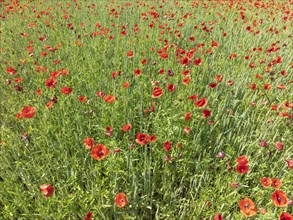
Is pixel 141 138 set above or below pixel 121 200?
above

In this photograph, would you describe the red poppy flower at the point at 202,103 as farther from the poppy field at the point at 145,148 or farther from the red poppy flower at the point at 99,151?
the red poppy flower at the point at 99,151

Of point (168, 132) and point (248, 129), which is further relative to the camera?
point (248, 129)

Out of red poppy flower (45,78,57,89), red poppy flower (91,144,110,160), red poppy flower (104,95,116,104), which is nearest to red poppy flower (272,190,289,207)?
red poppy flower (91,144,110,160)

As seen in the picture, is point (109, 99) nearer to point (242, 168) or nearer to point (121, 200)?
point (121, 200)

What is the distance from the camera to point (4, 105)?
8.65 feet

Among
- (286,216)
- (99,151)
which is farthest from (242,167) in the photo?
(99,151)

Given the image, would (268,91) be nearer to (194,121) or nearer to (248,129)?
(248,129)

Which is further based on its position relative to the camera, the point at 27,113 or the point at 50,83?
the point at 50,83

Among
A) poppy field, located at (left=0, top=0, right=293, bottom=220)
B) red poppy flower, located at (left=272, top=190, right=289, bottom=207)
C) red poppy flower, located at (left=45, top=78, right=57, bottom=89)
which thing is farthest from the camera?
red poppy flower, located at (left=45, top=78, right=57, bottom=89)

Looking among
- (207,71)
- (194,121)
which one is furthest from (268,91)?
(194,121)

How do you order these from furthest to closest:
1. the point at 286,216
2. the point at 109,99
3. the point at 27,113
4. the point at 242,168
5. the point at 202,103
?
the point at 109,99
the point at 202,103
the point at 27,113
the point at 242,168
the point at 286,216

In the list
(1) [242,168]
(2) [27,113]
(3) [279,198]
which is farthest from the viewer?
(2) [27,113]

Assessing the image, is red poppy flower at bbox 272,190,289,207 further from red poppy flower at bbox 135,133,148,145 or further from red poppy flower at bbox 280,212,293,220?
red poppy flower at bbox 135,133,148,145

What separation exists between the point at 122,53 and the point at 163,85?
1273 mm
